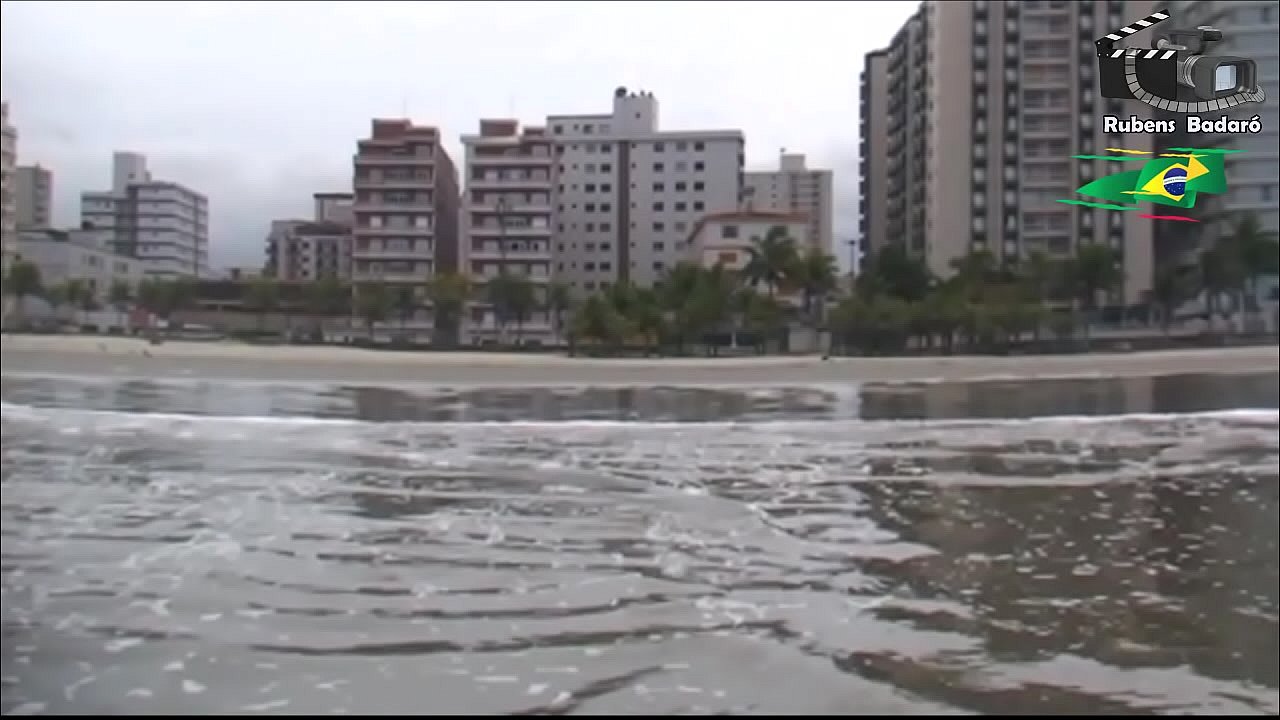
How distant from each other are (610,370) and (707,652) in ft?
83.6

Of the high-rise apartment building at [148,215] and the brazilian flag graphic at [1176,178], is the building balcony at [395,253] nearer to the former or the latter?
the high-rise apartment building at [148,215]

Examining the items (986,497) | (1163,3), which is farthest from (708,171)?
(1163,3)

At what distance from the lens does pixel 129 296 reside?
23.1 m

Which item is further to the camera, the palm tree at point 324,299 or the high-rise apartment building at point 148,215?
the palm tree at point 324,299

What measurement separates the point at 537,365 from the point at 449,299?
482 centimetres

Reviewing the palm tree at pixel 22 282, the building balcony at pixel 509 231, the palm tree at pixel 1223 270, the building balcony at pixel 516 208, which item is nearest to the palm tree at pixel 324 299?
the building balcony at pixel 509 231

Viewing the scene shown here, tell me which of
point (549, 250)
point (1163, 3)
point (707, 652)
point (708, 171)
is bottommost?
point (707, 652)

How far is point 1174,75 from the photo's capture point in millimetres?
1069

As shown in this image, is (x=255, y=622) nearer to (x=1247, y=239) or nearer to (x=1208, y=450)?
(x=1247, y=239)

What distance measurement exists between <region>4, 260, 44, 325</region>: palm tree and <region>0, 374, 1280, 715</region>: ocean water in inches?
239

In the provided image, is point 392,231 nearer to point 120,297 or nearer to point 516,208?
point 516,208

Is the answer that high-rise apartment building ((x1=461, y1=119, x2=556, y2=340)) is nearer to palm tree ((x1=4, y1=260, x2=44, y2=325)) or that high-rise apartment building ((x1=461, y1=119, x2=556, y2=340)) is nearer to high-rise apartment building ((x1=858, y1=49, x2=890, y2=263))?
palm tree ((x1=4, y1=260, x2=44, y2=325))

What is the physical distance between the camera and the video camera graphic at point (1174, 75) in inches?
42.0

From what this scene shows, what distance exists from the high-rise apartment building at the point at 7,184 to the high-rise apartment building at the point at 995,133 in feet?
20.7
